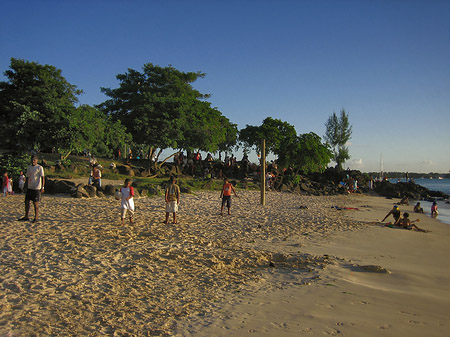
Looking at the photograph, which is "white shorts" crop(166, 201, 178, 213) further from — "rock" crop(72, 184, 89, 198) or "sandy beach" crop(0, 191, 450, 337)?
"rock" crop(72, 184, 89, 198)

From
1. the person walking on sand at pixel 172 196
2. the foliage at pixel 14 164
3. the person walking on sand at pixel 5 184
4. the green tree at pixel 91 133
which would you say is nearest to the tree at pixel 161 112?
the green tree at pixel 91 133

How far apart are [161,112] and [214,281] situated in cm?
2150

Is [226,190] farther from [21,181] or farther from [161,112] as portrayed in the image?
[161,112]

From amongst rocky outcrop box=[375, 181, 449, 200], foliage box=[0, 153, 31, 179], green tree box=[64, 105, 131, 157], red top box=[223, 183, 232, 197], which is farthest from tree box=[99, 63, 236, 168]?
rocky outcrop box=[375, 181, 449, 200]

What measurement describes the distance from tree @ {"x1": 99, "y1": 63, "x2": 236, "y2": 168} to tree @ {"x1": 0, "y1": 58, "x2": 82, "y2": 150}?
4.81 m

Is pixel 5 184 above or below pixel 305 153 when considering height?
below

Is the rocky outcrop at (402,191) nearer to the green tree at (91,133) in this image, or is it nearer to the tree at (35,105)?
the green tree at (91,133)

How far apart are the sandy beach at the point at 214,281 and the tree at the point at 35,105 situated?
11.9 meters

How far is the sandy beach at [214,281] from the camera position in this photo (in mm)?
4094

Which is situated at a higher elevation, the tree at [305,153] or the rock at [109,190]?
the tree at [305,153]

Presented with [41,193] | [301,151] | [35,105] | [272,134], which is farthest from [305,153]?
[41,193]

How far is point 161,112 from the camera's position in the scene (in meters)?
25.6

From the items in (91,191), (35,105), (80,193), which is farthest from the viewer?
(35,105)

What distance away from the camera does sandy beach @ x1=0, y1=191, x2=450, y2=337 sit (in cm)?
409
